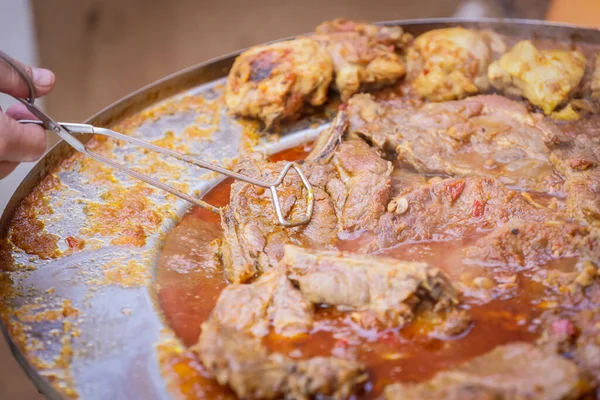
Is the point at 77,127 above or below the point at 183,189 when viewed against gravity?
above

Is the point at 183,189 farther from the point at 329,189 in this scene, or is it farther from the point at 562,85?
the point at 562,85

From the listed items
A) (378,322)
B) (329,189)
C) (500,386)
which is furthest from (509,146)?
(500,386)

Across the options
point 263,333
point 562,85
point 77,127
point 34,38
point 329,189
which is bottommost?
point 34,38

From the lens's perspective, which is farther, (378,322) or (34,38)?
(34,38)

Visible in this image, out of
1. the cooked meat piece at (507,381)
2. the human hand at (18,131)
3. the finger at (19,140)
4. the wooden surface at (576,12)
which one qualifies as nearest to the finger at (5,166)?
the human hand at (18,131)

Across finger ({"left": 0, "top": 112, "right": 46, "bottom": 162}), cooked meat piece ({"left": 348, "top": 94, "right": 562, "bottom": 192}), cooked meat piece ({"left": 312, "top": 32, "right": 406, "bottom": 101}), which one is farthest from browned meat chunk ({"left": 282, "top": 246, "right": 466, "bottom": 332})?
cooked meat piece ({"left": 312, "top": 32, "right": 406, "bottom": 101})

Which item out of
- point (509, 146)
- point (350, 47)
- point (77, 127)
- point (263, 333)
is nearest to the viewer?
point (263, 333)

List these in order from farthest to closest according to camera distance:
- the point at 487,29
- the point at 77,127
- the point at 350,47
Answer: the point at 487,29
the point at 350,47
the point at 77,127
